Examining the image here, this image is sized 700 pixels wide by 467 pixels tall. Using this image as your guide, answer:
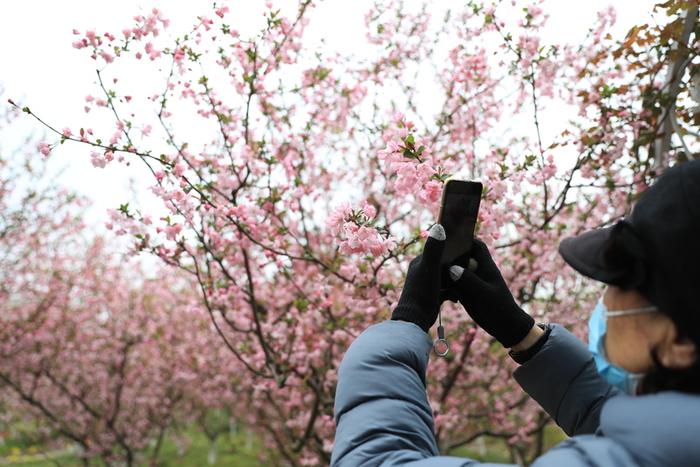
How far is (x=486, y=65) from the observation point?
447 centimetres

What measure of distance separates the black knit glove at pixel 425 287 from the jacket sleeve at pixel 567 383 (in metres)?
0.36

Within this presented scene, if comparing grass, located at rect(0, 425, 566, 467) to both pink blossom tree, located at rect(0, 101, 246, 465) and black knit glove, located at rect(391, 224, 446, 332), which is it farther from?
black knit glove, located at rect(391, 224, 446, 332)

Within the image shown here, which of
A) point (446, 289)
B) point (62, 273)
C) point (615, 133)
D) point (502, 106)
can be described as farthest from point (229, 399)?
point (446, 289)

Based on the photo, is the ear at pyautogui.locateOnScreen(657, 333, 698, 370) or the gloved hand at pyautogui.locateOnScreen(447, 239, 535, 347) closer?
the ear at pyautogui.locateOnScreen(657, 333, 698, 370)

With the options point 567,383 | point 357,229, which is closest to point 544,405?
point 567,383

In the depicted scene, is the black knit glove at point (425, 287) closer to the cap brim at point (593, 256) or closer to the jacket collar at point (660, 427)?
the cap brim at point (593, 256)

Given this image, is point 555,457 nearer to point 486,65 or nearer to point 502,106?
point 486,65

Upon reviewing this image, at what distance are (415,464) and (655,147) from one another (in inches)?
130

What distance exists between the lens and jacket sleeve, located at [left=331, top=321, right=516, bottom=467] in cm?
93

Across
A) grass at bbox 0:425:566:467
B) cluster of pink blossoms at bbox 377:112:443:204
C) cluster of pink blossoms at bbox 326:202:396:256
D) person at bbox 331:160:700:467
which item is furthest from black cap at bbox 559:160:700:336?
grass at bbox 0:425:566:467

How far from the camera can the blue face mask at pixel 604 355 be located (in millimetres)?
909

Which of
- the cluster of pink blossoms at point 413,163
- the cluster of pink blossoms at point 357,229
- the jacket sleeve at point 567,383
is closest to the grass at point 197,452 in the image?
the cluster of pink blossoms at point 413,163

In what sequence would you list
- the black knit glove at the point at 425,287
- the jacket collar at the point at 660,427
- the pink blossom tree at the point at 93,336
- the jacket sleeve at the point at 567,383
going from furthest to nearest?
the pink blossom tree at the point at 93,336, the jacket sleeve at the point at 567,383, the black knit glove at the point at 425,287, the jacket collar at the point at 660,427

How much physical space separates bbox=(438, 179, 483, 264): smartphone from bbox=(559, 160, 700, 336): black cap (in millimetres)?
364
